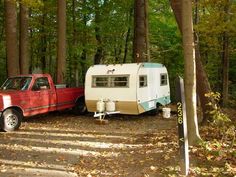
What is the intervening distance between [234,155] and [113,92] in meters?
7.55

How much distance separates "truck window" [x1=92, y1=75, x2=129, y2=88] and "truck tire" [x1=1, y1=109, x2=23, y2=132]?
12.4 ft

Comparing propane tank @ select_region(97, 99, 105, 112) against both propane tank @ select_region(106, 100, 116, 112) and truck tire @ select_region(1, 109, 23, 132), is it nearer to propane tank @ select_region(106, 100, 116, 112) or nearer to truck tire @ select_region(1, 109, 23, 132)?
propane tank @ select_region(106, 100, 116, 112)

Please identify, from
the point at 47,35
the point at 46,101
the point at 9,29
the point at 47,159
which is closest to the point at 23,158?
the point at 47,159

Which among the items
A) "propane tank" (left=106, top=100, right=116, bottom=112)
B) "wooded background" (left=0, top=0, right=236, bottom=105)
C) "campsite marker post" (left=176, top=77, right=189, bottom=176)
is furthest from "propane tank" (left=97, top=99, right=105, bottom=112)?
"wooded background" (left=0, top=0, right=236, bottom=105)

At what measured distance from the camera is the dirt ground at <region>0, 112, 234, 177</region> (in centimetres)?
712

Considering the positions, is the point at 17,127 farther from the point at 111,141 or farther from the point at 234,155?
the point at 234,155

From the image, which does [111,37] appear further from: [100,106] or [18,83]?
[18,83]

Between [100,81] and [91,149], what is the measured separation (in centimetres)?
581

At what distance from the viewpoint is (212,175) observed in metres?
6.30

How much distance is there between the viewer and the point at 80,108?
637 inches

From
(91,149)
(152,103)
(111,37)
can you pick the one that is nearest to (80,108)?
(152,103)

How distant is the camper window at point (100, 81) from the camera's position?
1458 centimetres

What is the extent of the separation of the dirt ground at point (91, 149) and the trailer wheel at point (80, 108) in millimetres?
1976

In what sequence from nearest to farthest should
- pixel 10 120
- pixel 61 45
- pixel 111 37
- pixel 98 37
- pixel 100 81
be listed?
pixel 10 120 → pixel 100 81 → pixel 61 45 → pixel 98 37 → pixel 111 37
